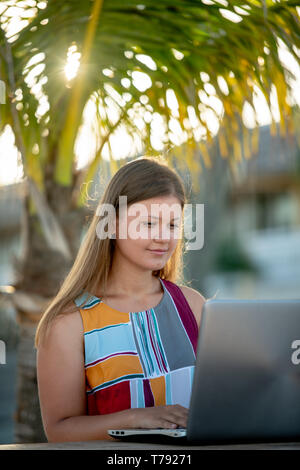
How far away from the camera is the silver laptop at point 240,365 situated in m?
1.24

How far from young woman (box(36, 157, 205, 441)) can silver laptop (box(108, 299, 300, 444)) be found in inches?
17.3

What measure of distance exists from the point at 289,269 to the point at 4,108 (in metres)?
15.8

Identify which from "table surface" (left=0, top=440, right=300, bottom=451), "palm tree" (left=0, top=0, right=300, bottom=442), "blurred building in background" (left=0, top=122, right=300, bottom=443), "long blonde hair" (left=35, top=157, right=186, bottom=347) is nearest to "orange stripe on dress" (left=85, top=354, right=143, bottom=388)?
"long blonde hair" (left=35, top=157, right=186, bottom=347)

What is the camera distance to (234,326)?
124 centimetres

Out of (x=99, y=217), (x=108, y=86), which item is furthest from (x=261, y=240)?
(x=99, y=217)

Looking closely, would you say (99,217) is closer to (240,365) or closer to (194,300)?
(194,300)

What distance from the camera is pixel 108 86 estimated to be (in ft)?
8.96

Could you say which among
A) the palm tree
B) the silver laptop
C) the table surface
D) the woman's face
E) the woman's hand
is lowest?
the woman's hand

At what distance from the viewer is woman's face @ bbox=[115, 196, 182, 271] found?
6.09 ft

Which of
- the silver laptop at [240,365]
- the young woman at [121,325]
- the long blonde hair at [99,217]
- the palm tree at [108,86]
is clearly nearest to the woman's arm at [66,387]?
the young woman at [121,325]

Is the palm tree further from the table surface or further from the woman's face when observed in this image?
the table surface

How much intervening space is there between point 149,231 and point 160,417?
0.55 meters
